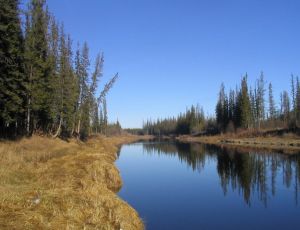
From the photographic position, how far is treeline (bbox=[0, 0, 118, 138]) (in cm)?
3095

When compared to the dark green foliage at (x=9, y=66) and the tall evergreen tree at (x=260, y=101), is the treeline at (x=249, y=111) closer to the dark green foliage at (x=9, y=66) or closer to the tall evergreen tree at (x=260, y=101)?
the tall evergreen tree at (x=260, y=101)

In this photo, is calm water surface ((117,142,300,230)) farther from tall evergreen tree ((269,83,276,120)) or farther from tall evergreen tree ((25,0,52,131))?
tall evergreen tree ((269,83,276,120))

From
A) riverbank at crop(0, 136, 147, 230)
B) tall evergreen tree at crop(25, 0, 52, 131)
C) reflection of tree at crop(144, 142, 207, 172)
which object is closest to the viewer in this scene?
riverbank at crop(0, 136, 147, 230)

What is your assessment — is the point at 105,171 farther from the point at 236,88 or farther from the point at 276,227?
the point at 236,88

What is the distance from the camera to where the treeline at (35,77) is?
102 feet

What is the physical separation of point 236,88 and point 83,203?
109m

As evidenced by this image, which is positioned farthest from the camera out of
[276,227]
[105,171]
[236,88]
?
[236,88]

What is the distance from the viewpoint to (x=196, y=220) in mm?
16203

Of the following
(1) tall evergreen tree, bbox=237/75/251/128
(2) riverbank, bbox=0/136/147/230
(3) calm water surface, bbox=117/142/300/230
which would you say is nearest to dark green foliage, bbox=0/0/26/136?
(2) riverbank, bbox=0/136/147/230

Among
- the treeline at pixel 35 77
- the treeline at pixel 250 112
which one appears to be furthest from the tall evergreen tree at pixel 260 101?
the treeline at pixel 35 77

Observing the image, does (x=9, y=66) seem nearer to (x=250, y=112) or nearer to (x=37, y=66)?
(x=37, y=66)

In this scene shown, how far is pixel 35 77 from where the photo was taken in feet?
117

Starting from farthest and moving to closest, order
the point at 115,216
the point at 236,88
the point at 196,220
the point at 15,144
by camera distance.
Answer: the point at 236,88
the point at 15,144
the point at 196,220
the point at 115,216

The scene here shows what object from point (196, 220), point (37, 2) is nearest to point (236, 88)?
point (37, 2)
